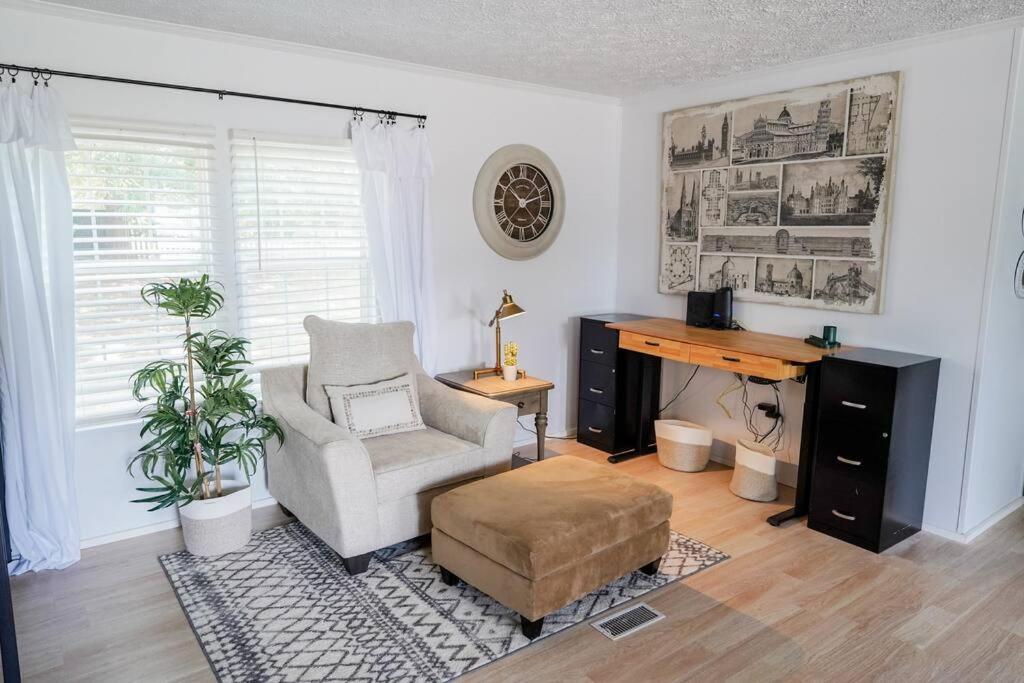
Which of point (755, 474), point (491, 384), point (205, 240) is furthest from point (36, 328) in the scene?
point (755, 474)

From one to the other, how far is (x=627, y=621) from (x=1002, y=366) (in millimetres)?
2270

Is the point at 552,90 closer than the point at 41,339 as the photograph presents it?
No

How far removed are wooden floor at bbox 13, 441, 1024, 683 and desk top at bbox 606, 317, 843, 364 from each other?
0.90 meters

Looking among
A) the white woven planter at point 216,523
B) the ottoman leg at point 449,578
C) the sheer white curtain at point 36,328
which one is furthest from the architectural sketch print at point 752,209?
the sheer white curtain at point 36,328

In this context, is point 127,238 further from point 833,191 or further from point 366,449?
point 833,191

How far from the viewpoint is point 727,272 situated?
4.29 metres

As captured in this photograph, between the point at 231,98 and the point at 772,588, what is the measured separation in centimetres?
337

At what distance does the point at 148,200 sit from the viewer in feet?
10.5

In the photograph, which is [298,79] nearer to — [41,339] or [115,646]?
[41,339]

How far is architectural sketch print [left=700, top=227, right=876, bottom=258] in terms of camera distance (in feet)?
11.9

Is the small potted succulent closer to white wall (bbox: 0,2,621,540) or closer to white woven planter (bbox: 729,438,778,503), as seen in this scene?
white wall (bbox: 0,2,621,540)

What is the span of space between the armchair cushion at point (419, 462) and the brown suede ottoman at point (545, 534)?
0.25 m

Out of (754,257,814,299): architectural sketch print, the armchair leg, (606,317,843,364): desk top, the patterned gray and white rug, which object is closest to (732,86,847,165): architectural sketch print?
(754,257,814,299): architectural sketch print

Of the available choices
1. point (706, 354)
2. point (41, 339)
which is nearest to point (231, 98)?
point (41, 339)
